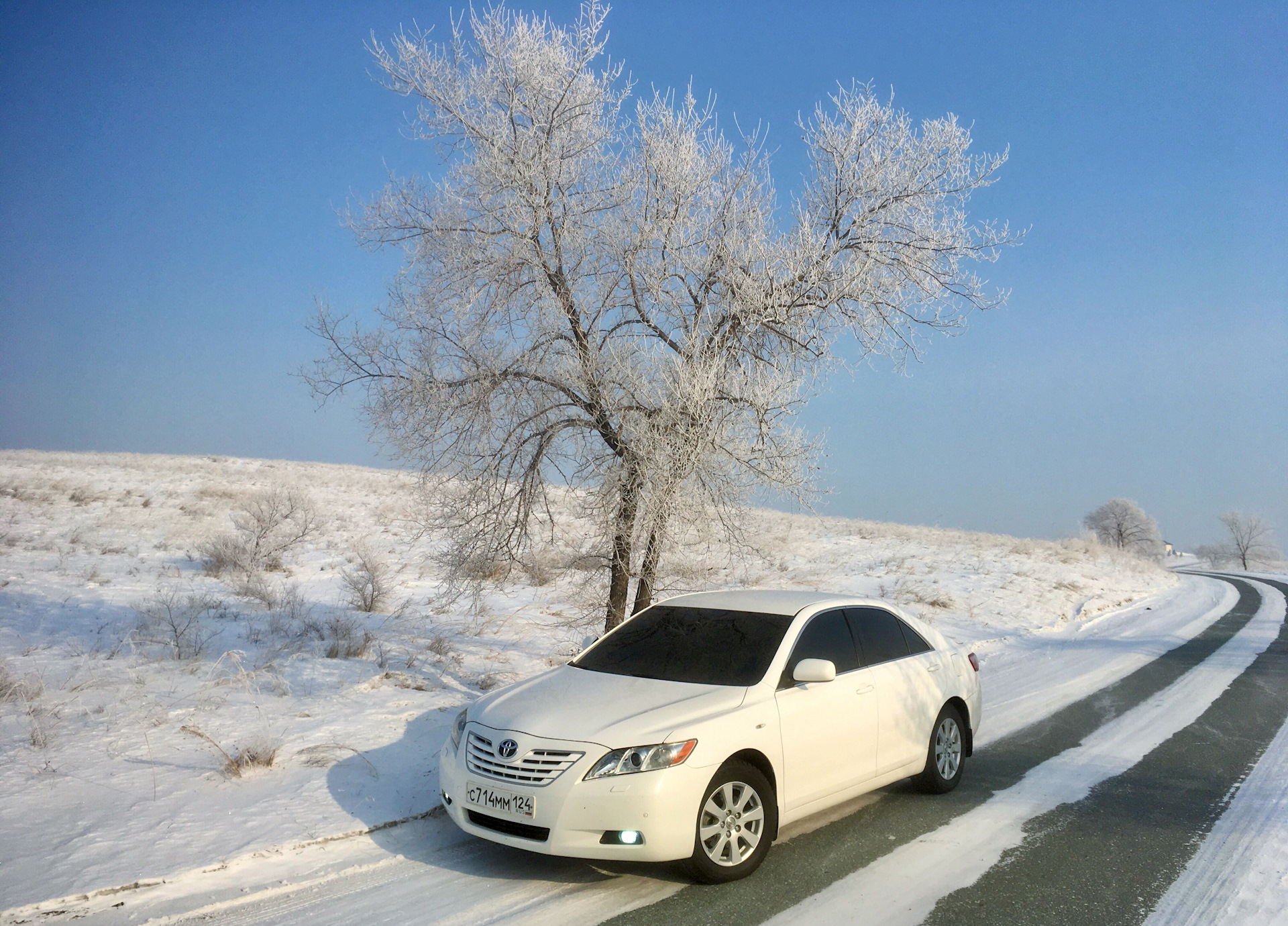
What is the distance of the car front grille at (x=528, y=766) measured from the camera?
4.38 m

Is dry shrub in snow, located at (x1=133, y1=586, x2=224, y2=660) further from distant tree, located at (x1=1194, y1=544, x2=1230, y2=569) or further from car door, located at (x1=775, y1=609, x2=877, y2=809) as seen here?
distant tree, located at (x1=1194, y1=544, x2=1230, y2=569)

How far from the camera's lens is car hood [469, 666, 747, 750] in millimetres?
4465

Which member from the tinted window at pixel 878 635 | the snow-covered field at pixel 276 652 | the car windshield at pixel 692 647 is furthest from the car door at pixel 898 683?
the snow-covered field at pixel 276 652

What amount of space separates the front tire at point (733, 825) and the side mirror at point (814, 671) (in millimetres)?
617

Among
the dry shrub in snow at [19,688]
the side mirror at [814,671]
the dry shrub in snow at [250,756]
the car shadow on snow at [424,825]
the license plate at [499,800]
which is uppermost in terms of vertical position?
the side mirror at [814,671]

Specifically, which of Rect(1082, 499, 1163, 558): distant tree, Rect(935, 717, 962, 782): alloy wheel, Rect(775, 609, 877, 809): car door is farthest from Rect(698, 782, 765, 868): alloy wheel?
Rect(1082, 499, 1163, 558): distant tree

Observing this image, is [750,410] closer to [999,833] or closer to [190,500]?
[999,833]

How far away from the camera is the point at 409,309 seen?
29.0 ft

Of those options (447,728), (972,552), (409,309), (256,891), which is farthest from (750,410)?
(972,552)

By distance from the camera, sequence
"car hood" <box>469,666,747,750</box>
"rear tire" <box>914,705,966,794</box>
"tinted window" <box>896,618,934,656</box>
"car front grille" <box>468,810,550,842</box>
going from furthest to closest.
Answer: "tinted window" <box>896,618,934,656</box> < "rear tire" <box>914,705,966,794</box> < "car hood" <box>469,666,747,750</box> < "car front grille" <box>468,810,550,842</box>

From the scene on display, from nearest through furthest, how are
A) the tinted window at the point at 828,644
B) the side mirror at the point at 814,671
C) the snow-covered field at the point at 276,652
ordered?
the side mirror at the point at 814,671 → the snow-covered field at the point at 276,652 → the tinted window at the point at 828,644

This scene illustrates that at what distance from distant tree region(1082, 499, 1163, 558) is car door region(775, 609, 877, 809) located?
79579 mm

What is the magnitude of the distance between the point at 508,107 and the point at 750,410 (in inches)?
163

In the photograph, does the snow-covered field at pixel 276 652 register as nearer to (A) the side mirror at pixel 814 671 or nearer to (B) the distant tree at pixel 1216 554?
(A) the side mirror at pixel 814 671
